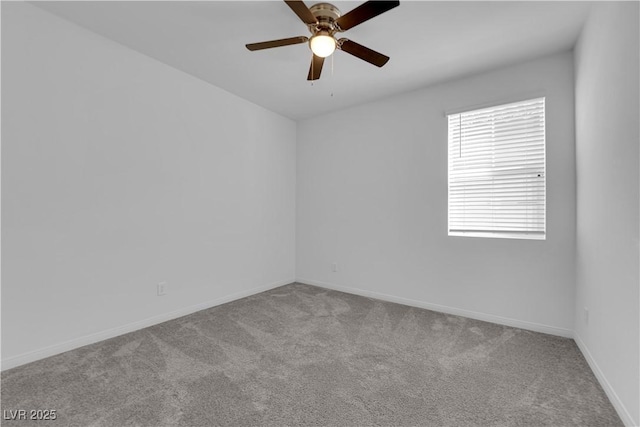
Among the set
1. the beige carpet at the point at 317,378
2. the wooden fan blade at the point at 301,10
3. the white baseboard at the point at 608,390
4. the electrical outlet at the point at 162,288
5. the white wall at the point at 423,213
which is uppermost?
the wooden fan blade at the point at 301,10

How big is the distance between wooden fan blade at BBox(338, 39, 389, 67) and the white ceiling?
0.25m

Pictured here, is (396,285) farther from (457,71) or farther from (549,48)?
(549,48)

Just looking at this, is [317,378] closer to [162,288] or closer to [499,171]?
[162,288]

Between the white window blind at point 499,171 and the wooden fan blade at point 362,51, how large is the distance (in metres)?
1.43

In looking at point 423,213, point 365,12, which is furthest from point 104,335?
point 423,213

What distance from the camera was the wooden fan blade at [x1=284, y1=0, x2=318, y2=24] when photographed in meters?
1.68

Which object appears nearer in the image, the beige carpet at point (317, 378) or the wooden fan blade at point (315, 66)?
the beige carpet at point (317, 378)

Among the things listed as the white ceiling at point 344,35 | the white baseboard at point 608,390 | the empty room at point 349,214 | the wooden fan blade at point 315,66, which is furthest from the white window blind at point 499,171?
the wooden fan blade at point 315,66

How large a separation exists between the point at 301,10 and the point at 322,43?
29 centimetres

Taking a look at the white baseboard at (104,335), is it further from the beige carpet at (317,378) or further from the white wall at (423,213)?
the white wall at (423,213)

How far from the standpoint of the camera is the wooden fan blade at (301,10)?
1.68 meters

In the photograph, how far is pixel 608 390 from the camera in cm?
174

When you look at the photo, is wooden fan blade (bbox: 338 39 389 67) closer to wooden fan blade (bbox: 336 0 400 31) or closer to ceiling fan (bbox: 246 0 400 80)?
ceiling fan (bbox: 246 0 400 80)

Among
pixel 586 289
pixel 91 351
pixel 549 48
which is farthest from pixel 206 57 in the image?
pixel 586 289
